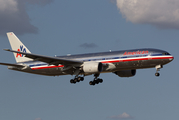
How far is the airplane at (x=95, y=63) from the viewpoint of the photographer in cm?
5694

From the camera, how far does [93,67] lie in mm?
58219

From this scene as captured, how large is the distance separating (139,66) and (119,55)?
405 cm

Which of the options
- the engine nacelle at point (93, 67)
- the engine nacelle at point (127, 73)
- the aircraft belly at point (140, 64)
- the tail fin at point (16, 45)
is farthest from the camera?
the tail fin at point (16, 45)

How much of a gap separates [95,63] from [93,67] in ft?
2.76

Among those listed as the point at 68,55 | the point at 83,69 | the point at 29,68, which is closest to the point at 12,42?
the point at 29,68

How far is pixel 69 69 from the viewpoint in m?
62.6

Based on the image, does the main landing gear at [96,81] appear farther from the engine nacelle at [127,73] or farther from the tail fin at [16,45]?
the tail fin at [16,45]

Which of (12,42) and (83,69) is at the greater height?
(12,42)

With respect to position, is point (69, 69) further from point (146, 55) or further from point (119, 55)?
point (146, 55)

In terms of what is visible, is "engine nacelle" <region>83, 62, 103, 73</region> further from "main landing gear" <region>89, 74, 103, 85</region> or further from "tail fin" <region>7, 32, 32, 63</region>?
"tail fin" <region>7, 32, 32, 63</region>

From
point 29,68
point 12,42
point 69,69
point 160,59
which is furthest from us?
point 12,42

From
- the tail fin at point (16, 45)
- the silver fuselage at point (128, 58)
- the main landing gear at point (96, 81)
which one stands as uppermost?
the tail fin at point (16, 45)

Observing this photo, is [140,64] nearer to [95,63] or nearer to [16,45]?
[95,63]

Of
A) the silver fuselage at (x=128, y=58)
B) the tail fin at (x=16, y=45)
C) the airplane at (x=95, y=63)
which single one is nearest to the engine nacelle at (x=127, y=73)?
the airplane at (x=95, y=63)
